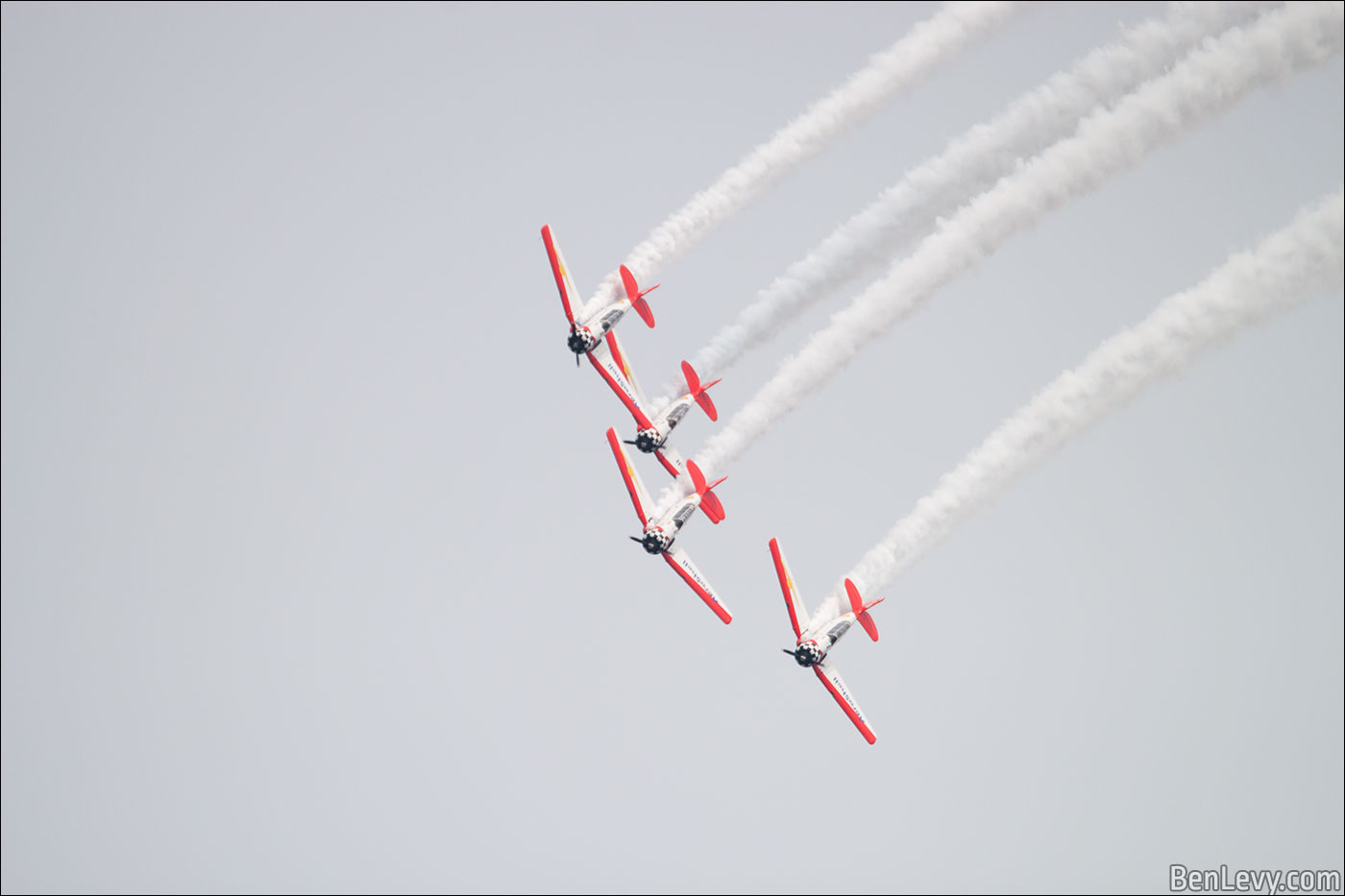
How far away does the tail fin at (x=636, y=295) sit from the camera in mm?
43688

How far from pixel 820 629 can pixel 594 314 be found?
9.87 metres

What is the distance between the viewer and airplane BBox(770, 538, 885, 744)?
42188 millimetres

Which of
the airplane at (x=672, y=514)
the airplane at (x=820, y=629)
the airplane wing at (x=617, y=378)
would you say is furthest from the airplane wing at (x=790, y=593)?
the airplane wing at (x=617, y=378)

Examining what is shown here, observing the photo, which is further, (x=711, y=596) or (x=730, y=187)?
(x=711, y=596)

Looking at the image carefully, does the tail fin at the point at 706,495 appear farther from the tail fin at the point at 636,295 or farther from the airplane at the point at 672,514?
the tail fin at the point at 636,295

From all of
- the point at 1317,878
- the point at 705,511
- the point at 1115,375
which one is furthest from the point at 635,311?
the point at 1317,878

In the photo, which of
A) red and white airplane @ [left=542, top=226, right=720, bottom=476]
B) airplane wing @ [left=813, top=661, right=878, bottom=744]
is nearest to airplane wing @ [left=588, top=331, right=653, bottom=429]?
red and white airplane @ [left=542, top=226, right=720, bottom=476]

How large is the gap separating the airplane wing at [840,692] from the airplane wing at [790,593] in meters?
1.12

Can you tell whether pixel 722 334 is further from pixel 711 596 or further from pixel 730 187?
pixel 711 596

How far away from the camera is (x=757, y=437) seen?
42.2 meters

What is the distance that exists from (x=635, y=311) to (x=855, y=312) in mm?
6880

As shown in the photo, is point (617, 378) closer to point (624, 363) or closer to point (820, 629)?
point (624, 363)

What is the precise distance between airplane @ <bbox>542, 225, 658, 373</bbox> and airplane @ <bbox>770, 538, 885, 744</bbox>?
6.84 meters

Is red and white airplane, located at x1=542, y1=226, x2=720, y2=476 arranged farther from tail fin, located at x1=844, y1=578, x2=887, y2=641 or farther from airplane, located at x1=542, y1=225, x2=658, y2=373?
tail fin, located at x1=844, y1=578, x2=887, y2=641
